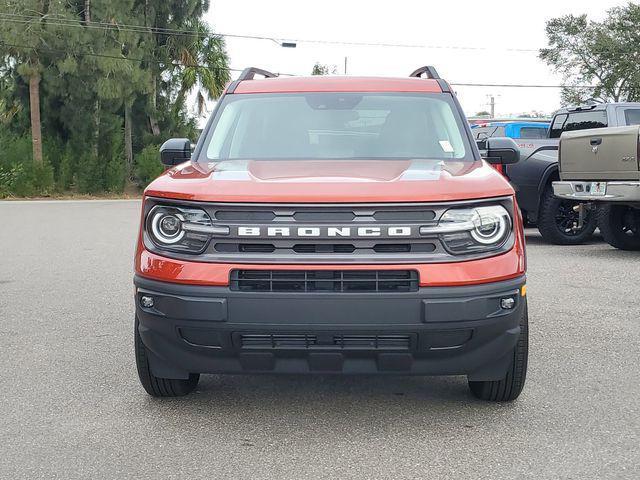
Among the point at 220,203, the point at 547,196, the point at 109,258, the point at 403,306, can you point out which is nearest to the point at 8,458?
the point at 220,203

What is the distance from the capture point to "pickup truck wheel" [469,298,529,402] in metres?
4.27

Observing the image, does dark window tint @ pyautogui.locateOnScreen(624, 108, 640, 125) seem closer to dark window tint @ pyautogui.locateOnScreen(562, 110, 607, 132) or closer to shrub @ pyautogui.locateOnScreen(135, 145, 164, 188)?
dark window tint @ pyautogui.locateOnScreen(562, 110, 607, 132)

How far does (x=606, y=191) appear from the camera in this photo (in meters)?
10.2

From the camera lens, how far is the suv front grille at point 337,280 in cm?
379

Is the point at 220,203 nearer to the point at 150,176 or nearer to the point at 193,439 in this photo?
the point at 193,439

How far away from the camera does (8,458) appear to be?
149 inches

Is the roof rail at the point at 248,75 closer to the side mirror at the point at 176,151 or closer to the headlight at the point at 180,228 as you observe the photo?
the side mirror at the point at 176,151

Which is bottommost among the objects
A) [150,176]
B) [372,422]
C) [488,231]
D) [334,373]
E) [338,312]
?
[150,176]

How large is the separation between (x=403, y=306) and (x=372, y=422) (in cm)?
82

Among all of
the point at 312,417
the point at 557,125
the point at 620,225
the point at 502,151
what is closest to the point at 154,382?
the point at 312,417

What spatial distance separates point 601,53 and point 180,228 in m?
54.4


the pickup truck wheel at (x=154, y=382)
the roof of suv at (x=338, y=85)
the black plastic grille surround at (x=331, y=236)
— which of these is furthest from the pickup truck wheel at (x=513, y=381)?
the roof of suv at (x=338, y=85)

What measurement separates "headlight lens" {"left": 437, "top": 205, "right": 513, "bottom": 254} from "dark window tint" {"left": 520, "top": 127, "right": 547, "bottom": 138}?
40.2 feet

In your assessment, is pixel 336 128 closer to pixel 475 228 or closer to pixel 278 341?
pixel 475 228
